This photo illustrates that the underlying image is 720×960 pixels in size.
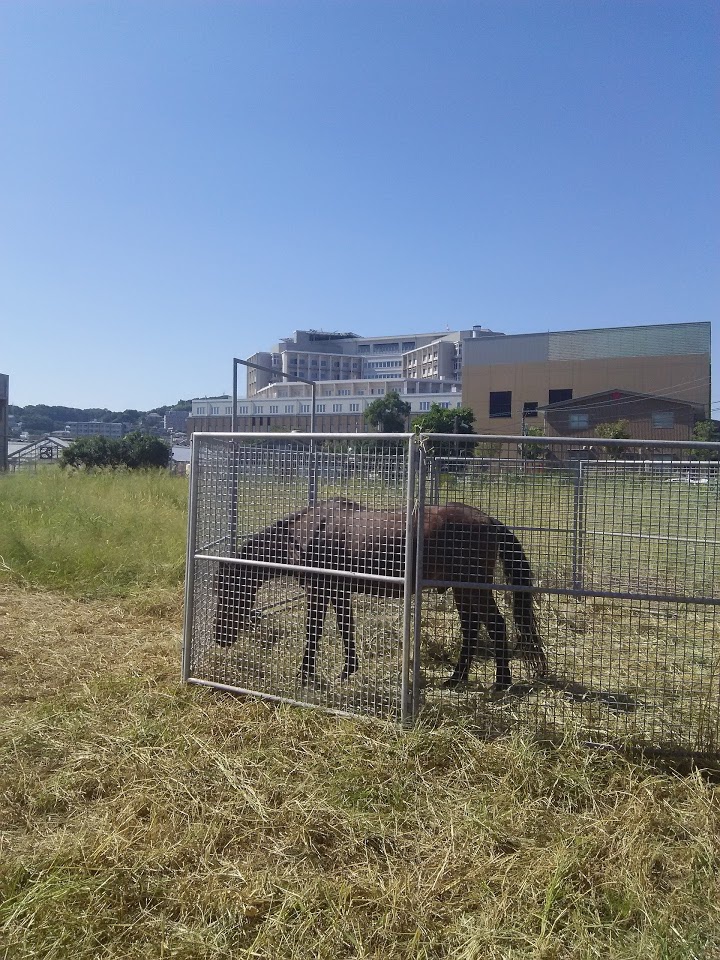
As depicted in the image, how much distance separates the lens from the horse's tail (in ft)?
14.2

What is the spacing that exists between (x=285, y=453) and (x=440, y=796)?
2.22m

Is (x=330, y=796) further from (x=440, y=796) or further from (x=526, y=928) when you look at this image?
(x=526, y=928)

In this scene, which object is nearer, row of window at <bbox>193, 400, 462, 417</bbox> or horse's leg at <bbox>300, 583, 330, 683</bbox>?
horse's leg at <bbox>300, 583, 330, 683</bbox>

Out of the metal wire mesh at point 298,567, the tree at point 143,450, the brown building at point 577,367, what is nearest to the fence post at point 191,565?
the metal wire mesh at point 298,567

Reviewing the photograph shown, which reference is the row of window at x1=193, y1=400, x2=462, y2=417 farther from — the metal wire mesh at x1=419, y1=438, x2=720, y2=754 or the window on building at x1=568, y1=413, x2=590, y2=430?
the metal wire mesh at x1=419, y1=438, x2=720, y2=754

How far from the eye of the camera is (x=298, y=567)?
4406 millimetres

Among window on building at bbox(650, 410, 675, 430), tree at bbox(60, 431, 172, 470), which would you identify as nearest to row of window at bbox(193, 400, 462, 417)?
tree at bbox(60, 431, 172, 470)

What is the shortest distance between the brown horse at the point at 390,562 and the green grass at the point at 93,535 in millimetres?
4037

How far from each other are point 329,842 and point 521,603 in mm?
1960

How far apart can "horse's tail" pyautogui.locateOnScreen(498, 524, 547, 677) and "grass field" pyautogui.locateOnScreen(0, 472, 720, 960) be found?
28.9 inches

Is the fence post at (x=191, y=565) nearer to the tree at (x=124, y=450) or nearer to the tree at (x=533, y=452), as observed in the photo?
the tree at (x=533, y=452)

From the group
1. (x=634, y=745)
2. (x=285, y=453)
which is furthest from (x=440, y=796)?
(x=285, y=453)

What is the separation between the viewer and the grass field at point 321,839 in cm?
248

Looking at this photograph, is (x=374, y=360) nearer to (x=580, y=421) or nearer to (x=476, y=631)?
(x=580, y=421)
